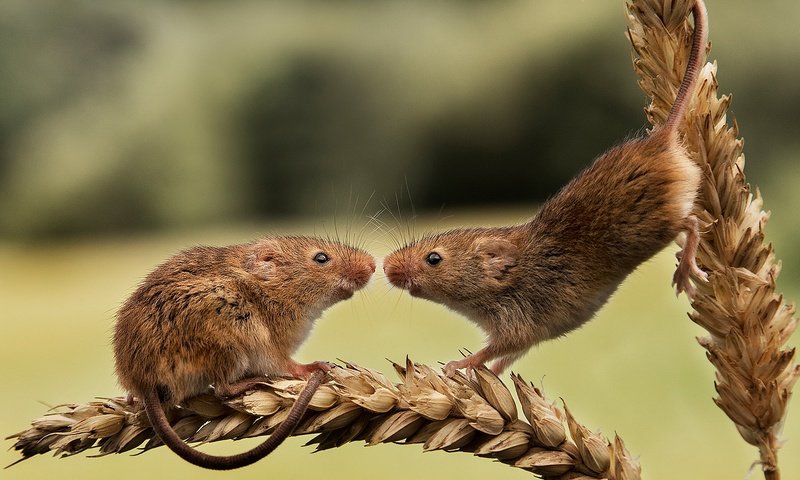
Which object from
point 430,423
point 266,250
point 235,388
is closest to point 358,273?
point 266,250

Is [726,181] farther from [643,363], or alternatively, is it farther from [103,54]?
[103,54]

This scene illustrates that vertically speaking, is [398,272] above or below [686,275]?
above

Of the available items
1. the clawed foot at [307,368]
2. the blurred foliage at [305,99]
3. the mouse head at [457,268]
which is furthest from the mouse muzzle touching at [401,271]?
the blurred foliage at [305,99]

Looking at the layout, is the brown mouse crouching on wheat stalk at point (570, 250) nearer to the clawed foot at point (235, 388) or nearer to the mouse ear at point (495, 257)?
the mouse ear at point (495, 257)

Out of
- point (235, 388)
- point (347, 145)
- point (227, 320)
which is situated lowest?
point (235, 388)

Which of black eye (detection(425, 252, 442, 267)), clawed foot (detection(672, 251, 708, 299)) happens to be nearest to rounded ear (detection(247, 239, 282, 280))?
black eye (detection(425, 252, 442, 267))

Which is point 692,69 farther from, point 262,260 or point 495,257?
point 262,260
